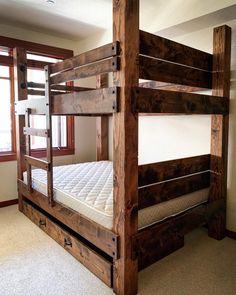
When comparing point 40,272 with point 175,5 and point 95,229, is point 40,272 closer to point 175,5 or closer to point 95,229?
point 95,229

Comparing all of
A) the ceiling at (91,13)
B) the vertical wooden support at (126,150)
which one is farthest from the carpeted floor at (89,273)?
the ceiling at (91,13)

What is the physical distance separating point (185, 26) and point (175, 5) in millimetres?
236

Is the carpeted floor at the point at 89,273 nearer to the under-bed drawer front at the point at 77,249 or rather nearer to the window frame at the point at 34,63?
the under-bed drawer front at the point at 77,249

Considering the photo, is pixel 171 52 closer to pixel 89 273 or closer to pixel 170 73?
pixel 170 73

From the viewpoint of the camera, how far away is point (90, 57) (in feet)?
5.74

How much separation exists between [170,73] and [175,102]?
0.74 feet

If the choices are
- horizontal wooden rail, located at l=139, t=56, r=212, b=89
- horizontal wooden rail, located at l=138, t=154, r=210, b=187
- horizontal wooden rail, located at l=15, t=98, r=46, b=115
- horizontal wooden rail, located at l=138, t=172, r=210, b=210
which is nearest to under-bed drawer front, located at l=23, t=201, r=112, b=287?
horizontal wooden rail, located at l=138, t=172, r=210, b=210

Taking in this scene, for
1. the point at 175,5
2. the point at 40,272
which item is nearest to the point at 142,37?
the point at 175,5

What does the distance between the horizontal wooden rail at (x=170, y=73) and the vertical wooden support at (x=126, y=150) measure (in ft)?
0.43

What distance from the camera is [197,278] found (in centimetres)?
A: 188

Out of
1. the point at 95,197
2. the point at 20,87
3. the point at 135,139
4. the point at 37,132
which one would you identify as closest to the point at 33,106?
the point at 37,132

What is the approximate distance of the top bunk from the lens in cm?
159

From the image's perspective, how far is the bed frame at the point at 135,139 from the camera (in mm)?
1544

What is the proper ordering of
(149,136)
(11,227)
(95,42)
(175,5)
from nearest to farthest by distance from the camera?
(175,5) < (11,227) < (149,136) < (95,42)
